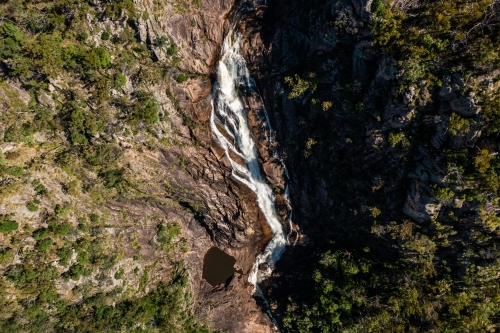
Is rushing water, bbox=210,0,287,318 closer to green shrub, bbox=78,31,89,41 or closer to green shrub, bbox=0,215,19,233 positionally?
green shrub, bbox=78,31,89,41

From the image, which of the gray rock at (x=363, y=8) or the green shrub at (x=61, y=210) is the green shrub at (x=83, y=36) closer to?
the green shrub at (x=61, y=210)

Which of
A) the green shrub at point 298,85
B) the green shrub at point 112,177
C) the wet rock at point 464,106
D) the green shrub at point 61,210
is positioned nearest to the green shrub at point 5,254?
the green shrub at point 61,210

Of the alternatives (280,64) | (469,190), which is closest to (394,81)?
(469,190)

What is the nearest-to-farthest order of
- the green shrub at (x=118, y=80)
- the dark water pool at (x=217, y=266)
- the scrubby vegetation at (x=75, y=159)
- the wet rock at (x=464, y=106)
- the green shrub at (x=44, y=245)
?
the wet rock at (x=464, y=106), the scrubby vegetation at (x=75, y=159), the green shrub at (x=118, y=80), the green shrub at (x=44, y=245), the dark water pool at (x=217, y=266)

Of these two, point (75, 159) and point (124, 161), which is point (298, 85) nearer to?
point (124, 161)

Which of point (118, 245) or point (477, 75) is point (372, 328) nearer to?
point (477, 75)

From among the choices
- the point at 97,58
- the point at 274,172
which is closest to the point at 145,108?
the point at 97,58

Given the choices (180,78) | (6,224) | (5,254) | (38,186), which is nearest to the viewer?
(6,224)

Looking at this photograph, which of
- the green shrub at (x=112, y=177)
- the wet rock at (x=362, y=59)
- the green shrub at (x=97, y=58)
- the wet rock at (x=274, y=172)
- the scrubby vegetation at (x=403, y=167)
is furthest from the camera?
the wet rock at (x=274, y=172)
